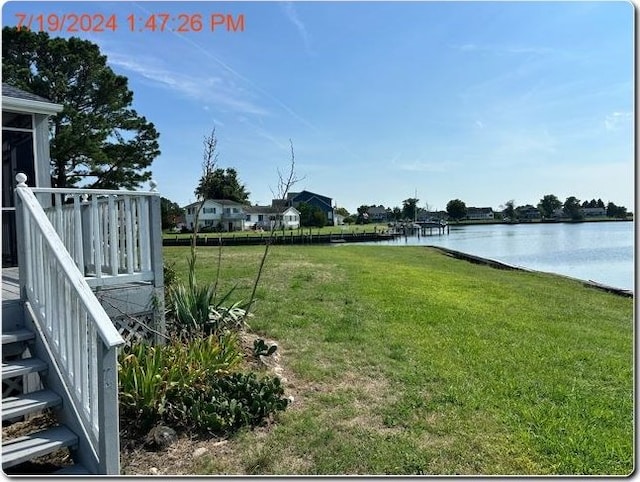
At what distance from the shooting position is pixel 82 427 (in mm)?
2523

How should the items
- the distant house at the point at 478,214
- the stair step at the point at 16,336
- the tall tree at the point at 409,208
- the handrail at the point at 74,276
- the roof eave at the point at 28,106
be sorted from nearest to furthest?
1. the handrail at the point at 74,276
2. the stair step at the point at 16,336
3. the roof eave at the point at 28,106
4. the tall tree at the point at 409,208
5. the distant house at the point at 478,214

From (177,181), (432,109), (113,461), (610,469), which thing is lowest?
(610,469)

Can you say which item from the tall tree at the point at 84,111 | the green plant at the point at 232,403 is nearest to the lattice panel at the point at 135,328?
the green plant at the point at 232,403

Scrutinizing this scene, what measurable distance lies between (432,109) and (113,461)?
185 inches

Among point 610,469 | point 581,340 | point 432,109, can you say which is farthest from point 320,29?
point 581,340

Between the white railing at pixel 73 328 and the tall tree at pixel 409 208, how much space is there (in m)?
71.9

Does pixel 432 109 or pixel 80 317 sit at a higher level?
pixel 432 109

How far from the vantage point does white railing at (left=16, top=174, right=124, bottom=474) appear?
2.28 meters

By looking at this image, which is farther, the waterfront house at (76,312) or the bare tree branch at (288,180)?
the bare tree branch at (288,180)

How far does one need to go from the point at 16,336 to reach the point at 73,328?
69 cm

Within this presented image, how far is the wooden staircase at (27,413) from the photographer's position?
244 centimetres

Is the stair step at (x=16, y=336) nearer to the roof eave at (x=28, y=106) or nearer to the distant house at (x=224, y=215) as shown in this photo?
the roof eave at (x=28, y=106)

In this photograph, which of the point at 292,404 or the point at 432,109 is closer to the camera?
the point at 292,404

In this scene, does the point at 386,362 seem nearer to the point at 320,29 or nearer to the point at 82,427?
the point at 82,427
